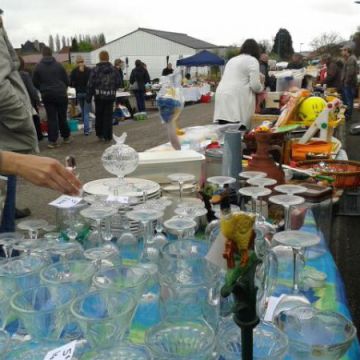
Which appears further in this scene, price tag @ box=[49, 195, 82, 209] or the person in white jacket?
the person in white jacket

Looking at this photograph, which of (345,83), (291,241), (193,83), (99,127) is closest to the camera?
(291,241)

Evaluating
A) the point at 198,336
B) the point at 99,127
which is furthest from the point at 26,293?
the point at 99,127

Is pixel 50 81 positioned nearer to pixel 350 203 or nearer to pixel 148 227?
pixel 350 203

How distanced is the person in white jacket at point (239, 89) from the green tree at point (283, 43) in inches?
1470

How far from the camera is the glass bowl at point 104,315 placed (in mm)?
743

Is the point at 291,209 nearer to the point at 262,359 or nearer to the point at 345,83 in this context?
the point at 262,359

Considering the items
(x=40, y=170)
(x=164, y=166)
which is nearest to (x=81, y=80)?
(x=164, y=166)

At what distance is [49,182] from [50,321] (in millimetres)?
495

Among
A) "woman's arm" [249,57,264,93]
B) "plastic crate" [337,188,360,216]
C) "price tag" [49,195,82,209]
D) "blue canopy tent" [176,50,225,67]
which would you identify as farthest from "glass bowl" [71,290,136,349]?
"blue canopy tent" [176,50,225,67]

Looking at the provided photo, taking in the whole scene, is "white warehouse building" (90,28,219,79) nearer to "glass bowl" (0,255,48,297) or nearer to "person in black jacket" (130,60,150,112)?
"person in black jacket" (130,60,150,112)

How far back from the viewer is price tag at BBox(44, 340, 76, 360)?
2.35ft

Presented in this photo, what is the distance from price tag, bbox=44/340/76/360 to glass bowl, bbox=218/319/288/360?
0.82 ft

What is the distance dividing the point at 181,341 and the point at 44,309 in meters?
0.25

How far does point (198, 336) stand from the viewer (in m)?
0.78
